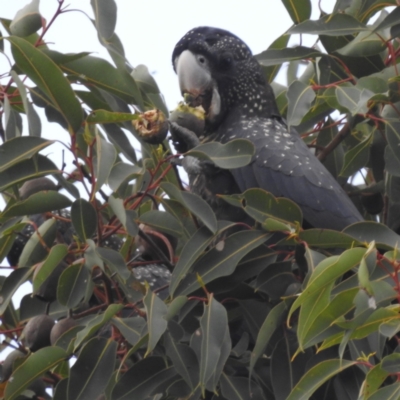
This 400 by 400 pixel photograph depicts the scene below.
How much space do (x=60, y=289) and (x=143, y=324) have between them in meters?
0.19

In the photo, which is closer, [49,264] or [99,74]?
[49,264]

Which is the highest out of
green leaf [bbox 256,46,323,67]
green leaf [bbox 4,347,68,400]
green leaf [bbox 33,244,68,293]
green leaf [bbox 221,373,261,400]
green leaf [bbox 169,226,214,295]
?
green leaf [bbox 256,46,323,67]

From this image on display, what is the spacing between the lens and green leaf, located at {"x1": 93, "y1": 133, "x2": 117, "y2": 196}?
1596 millimetres

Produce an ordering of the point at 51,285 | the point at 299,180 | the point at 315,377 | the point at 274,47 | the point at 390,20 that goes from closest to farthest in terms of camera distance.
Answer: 1. the point at 315,377
2. the point at 51,285
3. the point at 390,20
4. the point at 299,180
5. the point at 274,47

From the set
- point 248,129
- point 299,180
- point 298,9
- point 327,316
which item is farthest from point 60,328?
point 298,9

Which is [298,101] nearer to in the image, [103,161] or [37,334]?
[103,161]

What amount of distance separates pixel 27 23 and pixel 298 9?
30.4 inches

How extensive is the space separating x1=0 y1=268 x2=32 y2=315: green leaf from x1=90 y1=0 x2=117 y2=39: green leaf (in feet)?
1.82

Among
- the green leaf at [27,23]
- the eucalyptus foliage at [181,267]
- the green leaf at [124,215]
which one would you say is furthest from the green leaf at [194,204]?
the green leaf at [27,23]

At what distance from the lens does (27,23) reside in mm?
1817

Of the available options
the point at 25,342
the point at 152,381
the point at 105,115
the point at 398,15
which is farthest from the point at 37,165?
the point at 398,15

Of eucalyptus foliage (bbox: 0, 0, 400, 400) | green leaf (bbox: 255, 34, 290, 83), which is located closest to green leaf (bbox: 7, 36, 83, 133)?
eucalyptus foliage (bbox: 0, 0, 400, 400)

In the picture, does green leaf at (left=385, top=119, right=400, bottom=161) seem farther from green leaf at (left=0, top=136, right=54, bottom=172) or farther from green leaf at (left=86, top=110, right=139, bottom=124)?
green leaf at (left=0, top=136, right=54, bottom=172)

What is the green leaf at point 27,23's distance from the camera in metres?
1.81
